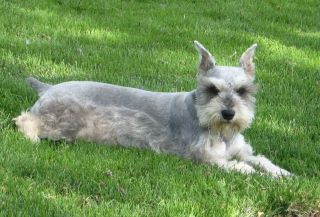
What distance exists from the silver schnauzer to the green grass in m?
0.33

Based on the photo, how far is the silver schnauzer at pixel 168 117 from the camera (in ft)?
23.9

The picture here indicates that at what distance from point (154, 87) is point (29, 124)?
9.20ft

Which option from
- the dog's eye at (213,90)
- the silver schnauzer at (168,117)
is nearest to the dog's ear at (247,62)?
the silver schnauzer at (168,117)

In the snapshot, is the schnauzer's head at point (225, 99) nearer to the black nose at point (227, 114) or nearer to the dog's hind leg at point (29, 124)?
the black nose at point (227, 114)

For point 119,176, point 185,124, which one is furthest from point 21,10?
point 119,176

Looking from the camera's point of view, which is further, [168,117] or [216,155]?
[168,117]

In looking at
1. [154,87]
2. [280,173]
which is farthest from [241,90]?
[154,87]

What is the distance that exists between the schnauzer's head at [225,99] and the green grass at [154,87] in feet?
1.77

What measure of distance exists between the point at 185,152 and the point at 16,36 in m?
5.80

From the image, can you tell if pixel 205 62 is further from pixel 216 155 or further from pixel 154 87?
pixel 154 87

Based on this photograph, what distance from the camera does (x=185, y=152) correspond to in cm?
765

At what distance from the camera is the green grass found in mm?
6035

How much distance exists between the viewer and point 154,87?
10109 mm

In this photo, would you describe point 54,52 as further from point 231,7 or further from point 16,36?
point 231,7
